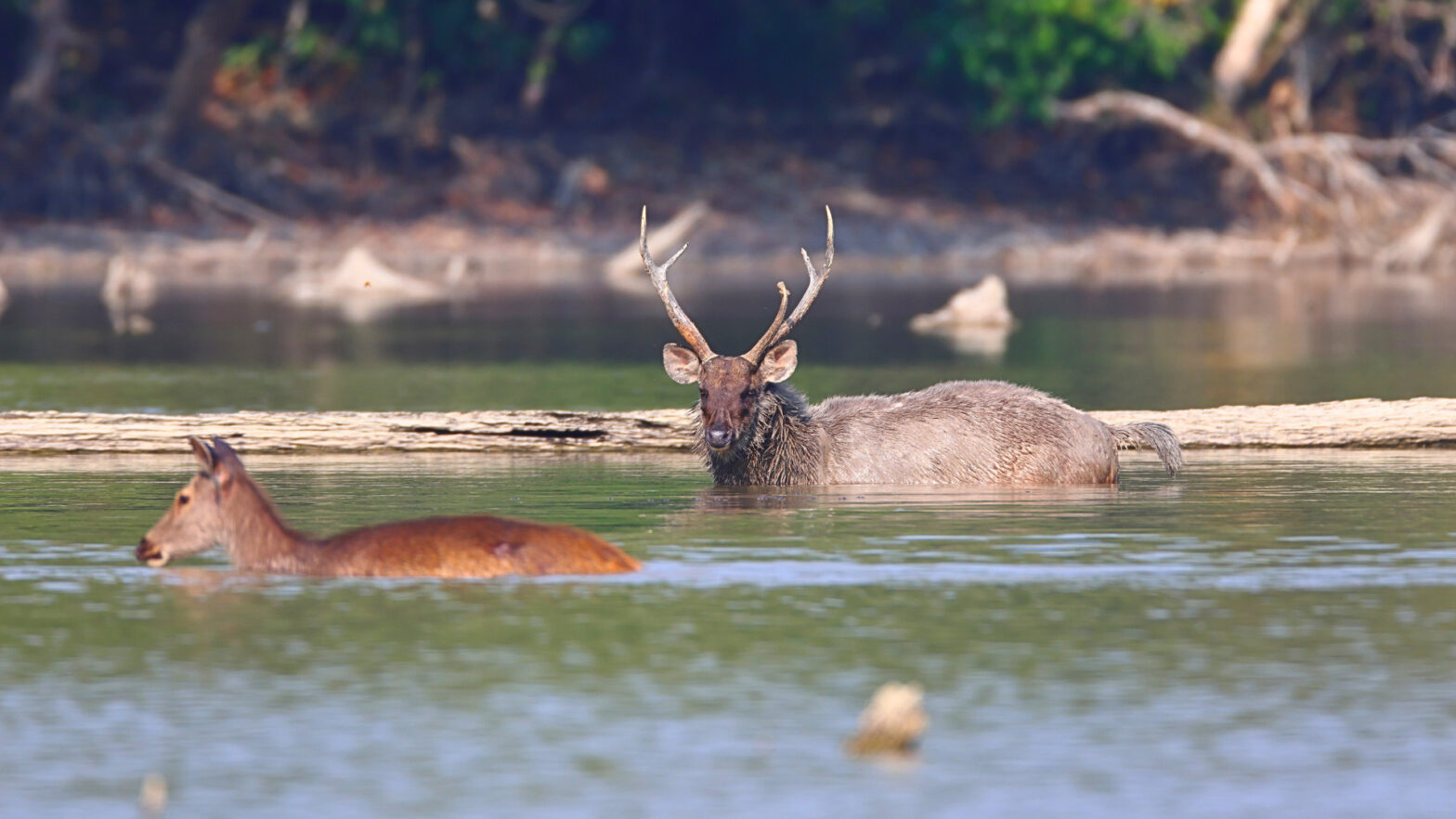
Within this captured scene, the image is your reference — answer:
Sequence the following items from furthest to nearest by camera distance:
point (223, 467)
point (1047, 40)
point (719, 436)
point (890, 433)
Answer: point (1047, 40) < point (890, 433) < point (719, 436) < point (223, 467)

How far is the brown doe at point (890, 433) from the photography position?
1616cm

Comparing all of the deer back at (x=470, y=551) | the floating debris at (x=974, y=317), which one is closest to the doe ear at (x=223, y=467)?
the deer back at (x=470, y=551)

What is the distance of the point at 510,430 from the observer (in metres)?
18.4

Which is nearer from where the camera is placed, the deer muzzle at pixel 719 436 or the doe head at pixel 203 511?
the doe head at pixel 203 511

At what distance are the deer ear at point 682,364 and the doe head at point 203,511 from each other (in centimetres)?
465

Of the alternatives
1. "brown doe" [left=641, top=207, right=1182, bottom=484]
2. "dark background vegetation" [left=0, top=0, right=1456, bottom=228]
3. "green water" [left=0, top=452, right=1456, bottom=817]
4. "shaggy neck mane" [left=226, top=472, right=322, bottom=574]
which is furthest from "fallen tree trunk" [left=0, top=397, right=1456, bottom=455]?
"dark background vegetation" [left=0, top=0, right=1456, bottom=228]

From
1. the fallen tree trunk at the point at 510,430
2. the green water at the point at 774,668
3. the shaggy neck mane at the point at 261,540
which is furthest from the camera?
the fallen tree trunk at the point at 510,430

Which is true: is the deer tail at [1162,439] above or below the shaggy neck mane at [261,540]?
above

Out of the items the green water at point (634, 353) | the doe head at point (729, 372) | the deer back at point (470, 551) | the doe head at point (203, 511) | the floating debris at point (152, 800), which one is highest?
the green water at point (634, 353)

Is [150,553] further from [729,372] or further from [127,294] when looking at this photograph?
[127,294]

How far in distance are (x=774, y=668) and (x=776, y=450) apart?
610cm

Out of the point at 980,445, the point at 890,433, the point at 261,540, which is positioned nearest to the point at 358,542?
the point at 261,540

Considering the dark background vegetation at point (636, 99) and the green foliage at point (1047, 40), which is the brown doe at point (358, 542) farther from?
the green foliage at point (1047, 40)

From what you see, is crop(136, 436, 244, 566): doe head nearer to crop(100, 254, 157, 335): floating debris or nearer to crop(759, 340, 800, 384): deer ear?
crop(759, 340, 800, 384): deer ear
